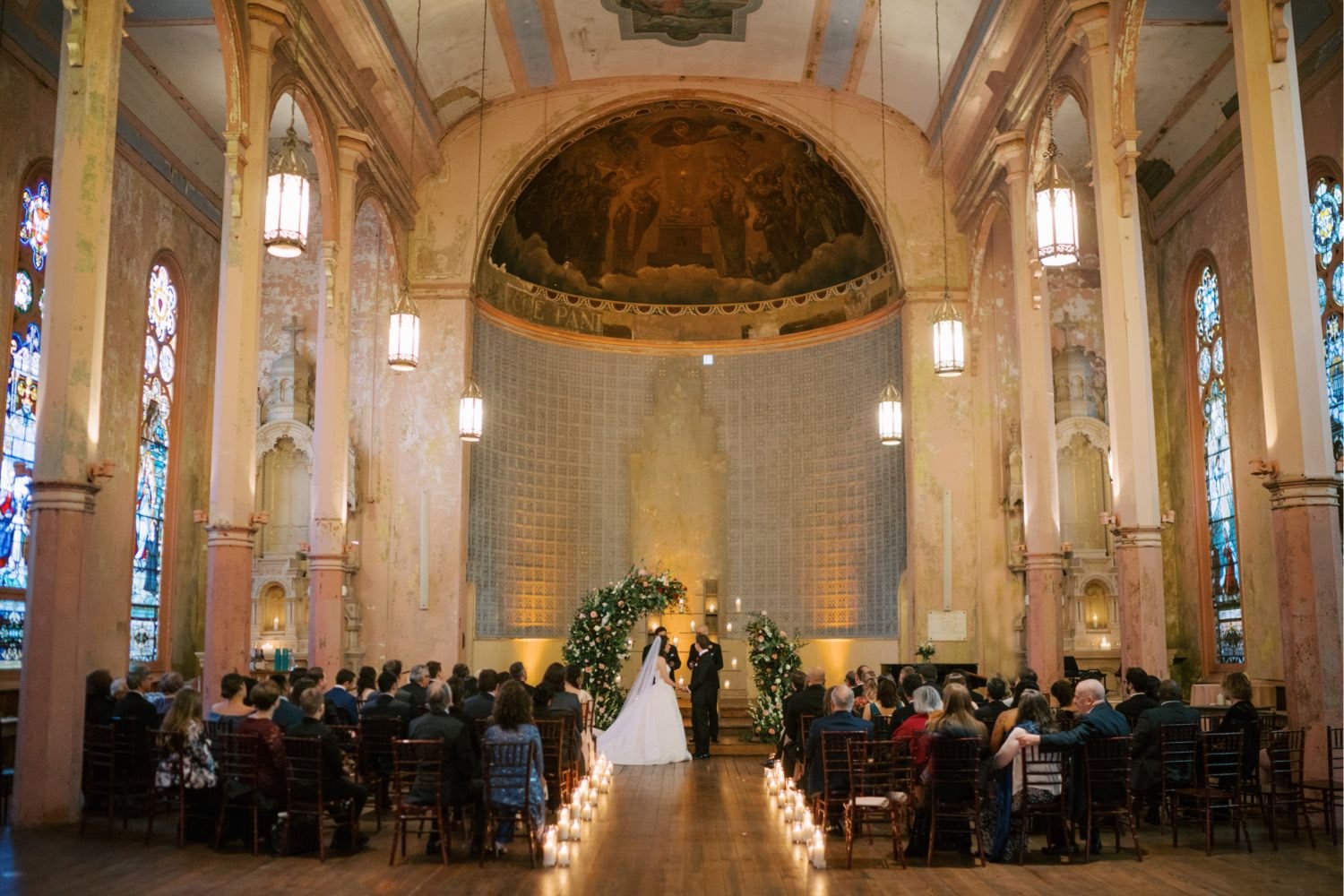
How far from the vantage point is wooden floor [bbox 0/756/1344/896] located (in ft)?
25.6

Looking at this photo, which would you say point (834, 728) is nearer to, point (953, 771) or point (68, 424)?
point (953, 771)

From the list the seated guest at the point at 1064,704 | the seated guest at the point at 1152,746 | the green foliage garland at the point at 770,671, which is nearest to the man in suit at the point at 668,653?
the green foliage garland at the point at 770,671

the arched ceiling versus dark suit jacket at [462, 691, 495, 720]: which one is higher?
the arched ceiling

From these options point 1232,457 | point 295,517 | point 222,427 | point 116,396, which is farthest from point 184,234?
point 1232,457

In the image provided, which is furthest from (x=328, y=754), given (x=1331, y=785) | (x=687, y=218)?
(x=687, y=218)

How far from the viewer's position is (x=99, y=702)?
10.4 meters

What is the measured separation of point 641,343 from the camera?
81.3 feet

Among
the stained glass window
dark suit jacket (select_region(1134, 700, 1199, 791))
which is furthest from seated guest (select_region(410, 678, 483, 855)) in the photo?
the stained glass window

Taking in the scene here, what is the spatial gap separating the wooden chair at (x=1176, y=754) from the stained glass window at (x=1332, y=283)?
23.0 ft

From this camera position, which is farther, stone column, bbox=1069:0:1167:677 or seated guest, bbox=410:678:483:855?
stone column, bbox=1069:0:1167:677

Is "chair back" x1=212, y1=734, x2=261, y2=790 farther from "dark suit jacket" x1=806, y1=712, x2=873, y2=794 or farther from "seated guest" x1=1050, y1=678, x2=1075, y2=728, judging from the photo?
"seated guest" x1=1050, y1=678, x2=1075, y2=728

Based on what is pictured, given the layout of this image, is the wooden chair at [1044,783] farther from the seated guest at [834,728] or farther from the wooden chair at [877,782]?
the seated guest at [834,728]

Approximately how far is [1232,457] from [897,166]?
23.6ft

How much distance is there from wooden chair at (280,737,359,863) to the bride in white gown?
8.01 meters
